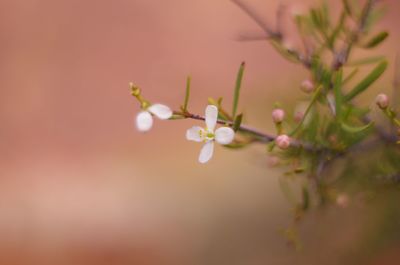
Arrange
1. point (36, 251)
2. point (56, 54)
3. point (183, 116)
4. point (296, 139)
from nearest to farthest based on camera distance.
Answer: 1. point (183, 116)
2. point (296, 139)
3. point (36, 251)
4. point (56, 54)

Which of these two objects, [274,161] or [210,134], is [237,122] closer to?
[210,134]

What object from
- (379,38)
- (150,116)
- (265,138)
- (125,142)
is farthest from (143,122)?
(125,142)

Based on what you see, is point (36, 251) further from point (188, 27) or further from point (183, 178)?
point (188, 27)

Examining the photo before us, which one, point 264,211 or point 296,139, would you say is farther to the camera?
point 264,211

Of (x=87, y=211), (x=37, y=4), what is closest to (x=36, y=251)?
(x=87, y=211)

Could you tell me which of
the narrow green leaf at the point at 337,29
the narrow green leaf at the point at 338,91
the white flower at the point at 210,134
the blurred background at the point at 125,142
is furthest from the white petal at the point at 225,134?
the blurred background at the point at 125,142

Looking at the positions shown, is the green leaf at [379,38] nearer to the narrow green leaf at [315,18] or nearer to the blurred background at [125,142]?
the narrow green leaf at [315,18]
